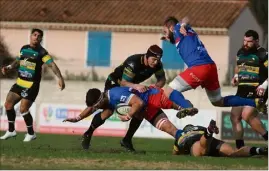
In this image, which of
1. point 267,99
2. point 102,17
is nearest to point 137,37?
point 102,17

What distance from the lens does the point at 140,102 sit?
1415 centimetres

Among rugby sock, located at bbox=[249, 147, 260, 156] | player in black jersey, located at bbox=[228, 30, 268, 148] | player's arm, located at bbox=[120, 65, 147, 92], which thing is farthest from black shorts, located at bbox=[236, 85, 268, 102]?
rugby sock, located at bbox=[249, 147, 260, 156]

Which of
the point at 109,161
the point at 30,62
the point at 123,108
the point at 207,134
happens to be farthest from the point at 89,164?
the point at 30,62

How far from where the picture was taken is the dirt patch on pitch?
38.7ft

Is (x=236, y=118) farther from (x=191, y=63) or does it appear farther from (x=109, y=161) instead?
(x=109, y=161)

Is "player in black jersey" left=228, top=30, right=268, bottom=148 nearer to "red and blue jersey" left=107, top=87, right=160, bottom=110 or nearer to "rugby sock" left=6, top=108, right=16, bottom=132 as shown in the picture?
"red and blue jersey" left=107, top=87, right=160, bottom=110

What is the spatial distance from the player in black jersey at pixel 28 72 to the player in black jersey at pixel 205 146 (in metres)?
3.58

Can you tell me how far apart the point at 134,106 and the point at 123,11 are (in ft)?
92.0

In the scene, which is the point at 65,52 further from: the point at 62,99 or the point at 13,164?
the point at 13,164

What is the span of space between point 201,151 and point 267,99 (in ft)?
8.04

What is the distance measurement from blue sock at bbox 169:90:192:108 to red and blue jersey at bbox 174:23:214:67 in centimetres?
49

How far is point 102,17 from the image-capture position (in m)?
41.5

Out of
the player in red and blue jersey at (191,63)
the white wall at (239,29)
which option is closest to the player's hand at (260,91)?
the player in red and blue jersey at (191,63)

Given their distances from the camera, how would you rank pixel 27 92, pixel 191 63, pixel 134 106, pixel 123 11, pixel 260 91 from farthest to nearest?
pixel 123 11, pixel 27 92, pixel 260 91, pixel 191 63, pixel 134 106
